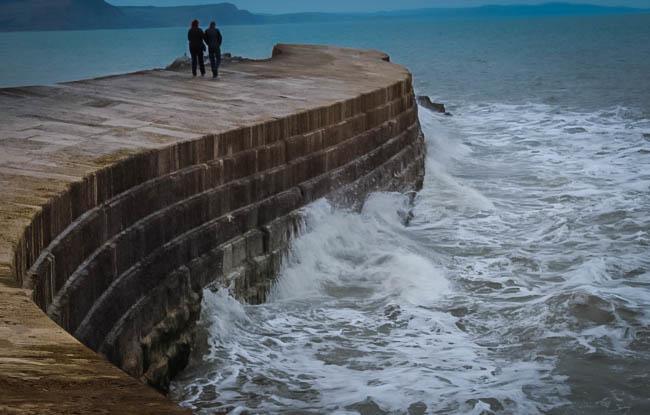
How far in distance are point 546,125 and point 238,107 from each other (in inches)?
711

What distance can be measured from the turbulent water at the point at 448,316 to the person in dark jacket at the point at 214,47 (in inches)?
135

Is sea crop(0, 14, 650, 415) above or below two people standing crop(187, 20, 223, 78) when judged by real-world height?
below

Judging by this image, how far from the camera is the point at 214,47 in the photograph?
15234 millimetres

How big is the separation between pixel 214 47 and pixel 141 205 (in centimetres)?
813

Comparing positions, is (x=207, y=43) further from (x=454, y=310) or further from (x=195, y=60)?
(x=454, y=310)

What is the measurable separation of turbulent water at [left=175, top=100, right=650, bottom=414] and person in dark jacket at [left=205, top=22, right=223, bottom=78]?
135 inches

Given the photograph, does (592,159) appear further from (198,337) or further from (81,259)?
(81,259)

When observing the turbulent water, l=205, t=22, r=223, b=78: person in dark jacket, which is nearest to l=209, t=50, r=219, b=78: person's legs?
l=205, t=22, r=223, b=78: person in dark jacket

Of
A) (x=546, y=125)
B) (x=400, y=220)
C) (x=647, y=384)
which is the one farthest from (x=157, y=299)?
(x=546, y=125)

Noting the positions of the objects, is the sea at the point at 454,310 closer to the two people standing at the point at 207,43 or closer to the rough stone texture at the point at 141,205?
the rough stone texture at the point at 141,205

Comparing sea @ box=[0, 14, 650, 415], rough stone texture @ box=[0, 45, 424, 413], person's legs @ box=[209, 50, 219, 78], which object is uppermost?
person's legs @ box=[209, 50, 219, 78]

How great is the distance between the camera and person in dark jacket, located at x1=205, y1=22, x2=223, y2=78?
15.1 metres

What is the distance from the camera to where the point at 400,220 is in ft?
44.1

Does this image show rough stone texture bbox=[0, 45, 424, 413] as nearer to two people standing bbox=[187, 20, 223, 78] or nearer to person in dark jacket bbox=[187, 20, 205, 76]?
two people standing bbox=[187, 20, 223, 78]
